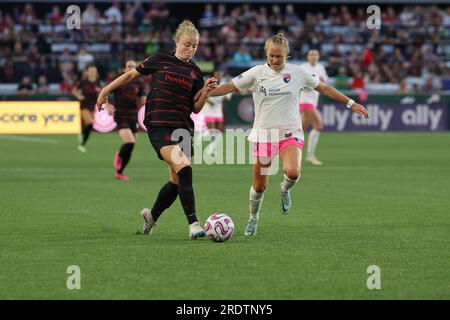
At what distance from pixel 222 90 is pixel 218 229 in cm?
148

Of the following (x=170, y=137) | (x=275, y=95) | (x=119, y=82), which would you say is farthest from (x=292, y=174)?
(x=119, y=82)

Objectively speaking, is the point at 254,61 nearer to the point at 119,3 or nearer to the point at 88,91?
the point at 119,3

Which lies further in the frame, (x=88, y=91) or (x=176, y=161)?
(x=88, y=91)

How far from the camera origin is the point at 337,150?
2675 centimetres

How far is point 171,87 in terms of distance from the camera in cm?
1045

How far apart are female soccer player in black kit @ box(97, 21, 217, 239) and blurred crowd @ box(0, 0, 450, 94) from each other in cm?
2418

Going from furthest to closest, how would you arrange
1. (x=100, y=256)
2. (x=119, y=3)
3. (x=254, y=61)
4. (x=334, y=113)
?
1. (x=119, y=3)
2. (x=254, y=61)
3. (x=334, y=113)
4. (x=100, y=256)

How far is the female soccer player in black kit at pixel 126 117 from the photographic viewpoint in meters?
18.4

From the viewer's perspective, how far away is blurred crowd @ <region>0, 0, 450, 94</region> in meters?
35.6

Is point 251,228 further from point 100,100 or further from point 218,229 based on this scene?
point 100,100

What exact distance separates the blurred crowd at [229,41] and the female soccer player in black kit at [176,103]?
24.2 m

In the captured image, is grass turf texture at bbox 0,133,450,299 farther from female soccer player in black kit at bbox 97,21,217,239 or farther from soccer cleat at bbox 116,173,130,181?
female soccer player in black kit at bbox 97,21,217,239
